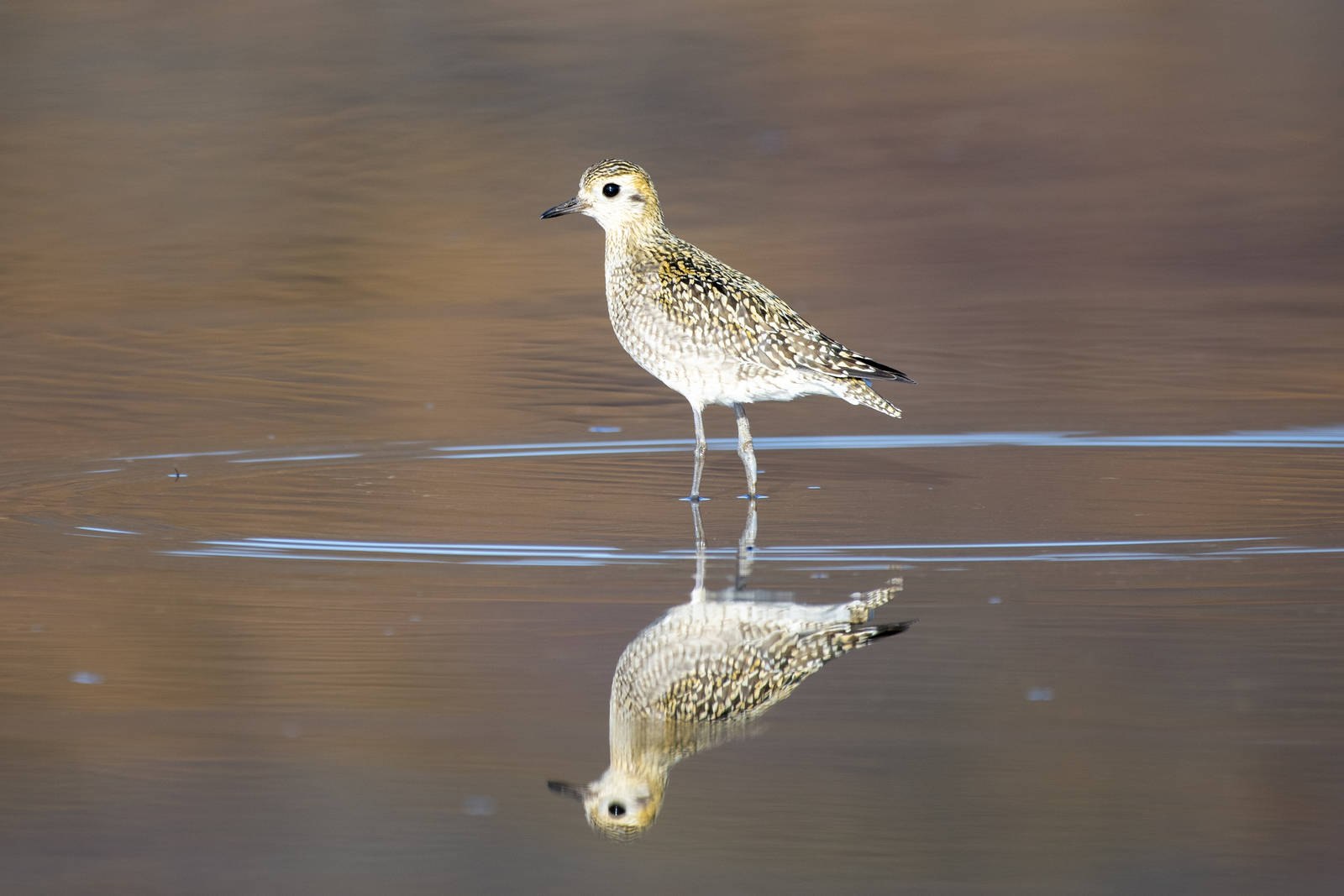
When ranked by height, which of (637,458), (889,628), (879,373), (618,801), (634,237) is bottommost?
(618,801)

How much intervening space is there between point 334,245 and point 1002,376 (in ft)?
19.8

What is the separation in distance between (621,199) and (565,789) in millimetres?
4646

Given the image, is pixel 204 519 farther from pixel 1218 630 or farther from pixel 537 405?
pixel 1218 630

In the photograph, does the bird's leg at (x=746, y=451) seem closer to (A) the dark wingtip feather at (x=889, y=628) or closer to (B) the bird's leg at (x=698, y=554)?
(B) the bird's leg at (x=698, y=554)

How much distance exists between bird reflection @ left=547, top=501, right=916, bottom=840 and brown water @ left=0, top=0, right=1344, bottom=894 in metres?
0.08

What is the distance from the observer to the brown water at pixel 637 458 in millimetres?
4492

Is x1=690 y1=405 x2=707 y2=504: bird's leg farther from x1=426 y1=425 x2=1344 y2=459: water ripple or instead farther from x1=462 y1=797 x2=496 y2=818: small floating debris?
x1=462 y1=797 x2=496 y2=818: small floating debris

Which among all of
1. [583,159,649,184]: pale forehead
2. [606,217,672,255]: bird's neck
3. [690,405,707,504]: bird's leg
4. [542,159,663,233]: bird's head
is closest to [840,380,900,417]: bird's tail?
[690,405,707,504]: bird's leg

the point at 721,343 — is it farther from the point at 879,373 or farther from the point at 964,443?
the point at 964,443

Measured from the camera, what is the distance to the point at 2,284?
45.2 ft

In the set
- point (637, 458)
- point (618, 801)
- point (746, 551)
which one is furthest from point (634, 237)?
point (618, 801)

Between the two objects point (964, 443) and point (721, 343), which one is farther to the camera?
point (964, 443)

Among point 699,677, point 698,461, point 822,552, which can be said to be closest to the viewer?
point 699,677

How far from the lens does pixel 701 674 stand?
531 centimetres
